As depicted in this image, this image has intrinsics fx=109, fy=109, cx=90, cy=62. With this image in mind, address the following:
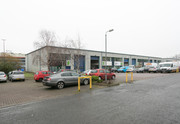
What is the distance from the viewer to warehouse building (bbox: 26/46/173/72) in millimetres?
21102

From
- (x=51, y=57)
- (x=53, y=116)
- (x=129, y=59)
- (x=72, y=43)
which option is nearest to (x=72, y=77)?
(x=53, y=116)

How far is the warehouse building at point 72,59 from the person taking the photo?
Result: 21102mm

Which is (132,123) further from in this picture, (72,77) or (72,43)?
(72,43)

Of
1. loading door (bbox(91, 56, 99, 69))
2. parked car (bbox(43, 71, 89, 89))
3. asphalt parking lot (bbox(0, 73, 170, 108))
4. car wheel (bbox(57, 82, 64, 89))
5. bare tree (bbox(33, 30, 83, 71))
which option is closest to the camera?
asphalt parking lot (bbox(0, 73, 170, 108))

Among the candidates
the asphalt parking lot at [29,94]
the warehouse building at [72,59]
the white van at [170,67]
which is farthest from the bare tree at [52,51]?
the white van at [170,67]

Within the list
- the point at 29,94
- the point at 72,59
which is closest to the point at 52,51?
the point at 72,59

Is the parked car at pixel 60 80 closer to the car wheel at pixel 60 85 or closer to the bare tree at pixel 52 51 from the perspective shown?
the car wheel at pixel 60 85

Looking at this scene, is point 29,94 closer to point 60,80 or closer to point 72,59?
point 60,80

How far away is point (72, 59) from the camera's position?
27.0 meters

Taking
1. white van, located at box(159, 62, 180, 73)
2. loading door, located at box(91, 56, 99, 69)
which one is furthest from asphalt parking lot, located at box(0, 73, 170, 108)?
loading door, located at box(91, 56, 99, 69)

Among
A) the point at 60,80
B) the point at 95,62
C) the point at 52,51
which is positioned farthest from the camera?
the point at 95,62

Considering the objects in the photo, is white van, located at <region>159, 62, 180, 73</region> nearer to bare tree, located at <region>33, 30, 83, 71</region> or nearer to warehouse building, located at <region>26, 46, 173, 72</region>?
warehouse building, located at <region>26, 46, 173, 72</region>

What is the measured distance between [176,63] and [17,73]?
33.3m

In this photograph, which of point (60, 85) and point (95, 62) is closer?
point (60, 85)
